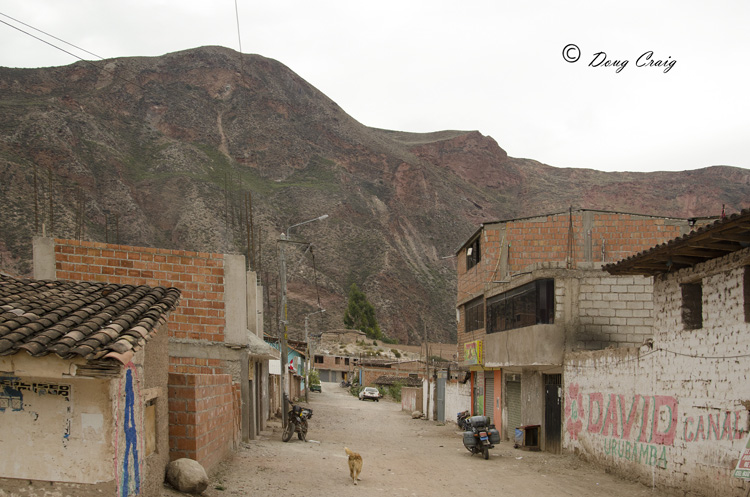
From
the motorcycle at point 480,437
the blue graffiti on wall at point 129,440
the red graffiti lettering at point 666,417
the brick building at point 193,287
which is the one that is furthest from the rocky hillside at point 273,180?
the blue graffiti on wall at point 129,440

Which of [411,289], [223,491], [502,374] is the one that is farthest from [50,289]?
[411,289]

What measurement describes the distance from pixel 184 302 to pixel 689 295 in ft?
34.2

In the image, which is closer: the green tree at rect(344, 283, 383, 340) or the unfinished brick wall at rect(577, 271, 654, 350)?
the unfinished brick wall at rect(577, 271, 654, 350)

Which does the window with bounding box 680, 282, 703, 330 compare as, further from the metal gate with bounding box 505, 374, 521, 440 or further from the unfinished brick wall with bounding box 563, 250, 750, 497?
the metal gate with bounding box 505, 374, 521, 440

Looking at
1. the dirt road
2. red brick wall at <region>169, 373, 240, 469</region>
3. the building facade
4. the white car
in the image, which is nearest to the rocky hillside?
the white car

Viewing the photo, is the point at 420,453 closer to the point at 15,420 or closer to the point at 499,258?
the point at 499,258

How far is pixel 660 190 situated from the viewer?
159125 mm

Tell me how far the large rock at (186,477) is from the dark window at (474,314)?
18.6 m

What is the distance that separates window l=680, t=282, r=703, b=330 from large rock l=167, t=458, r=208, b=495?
8.38 meters

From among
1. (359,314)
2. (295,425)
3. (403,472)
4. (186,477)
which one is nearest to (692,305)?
(403,472)

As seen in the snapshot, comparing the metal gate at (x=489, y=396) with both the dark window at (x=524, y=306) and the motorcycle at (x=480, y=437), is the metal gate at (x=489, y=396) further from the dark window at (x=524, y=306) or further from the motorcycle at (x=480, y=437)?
the motorcycle at (x=480, y=437)

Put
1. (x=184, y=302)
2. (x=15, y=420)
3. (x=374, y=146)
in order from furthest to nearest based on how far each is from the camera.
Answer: (x=374, y=146) → (x=184, y=302) → (x=15, y=420)

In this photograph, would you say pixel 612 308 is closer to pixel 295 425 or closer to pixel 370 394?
pixel 295 425

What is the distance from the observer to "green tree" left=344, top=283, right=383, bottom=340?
96.8 meters
